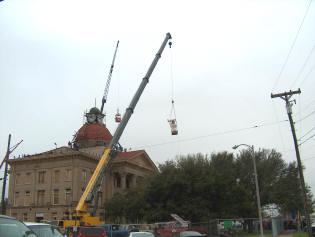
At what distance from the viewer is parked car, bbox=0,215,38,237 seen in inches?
211

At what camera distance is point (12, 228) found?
18.1ft

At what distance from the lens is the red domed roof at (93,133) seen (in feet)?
267

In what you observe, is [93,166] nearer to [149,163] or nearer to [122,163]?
[122,163]

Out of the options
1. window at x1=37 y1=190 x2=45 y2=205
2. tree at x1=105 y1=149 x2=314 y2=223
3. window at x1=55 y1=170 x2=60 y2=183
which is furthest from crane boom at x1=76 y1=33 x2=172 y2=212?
window at x1=37 y1=190 x2=45 y2=205

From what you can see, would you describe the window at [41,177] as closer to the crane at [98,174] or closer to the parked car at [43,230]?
the crane at [98,174]

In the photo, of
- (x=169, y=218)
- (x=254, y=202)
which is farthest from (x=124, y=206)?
(x=254, y=202)

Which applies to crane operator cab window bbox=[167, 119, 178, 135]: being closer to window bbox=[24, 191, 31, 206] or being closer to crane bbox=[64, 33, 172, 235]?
crane bbox=[64, 33, 172, 235]

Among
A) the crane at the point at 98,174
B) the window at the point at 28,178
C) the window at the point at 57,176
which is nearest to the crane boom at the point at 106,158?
the crane at the point at 98,174

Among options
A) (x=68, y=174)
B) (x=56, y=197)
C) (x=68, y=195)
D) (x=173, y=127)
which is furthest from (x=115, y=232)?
(x=56, y=197)

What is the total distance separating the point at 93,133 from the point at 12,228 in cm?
7752

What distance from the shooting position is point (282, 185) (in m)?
54.4

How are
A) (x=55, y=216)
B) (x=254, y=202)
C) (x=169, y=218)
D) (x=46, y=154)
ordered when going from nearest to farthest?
(x=169, y=218)
(x=254, y=202)
(x=55, y=216)
(x=46, y=154)

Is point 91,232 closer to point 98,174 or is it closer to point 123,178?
point 98,174

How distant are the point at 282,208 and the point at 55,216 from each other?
124ft
